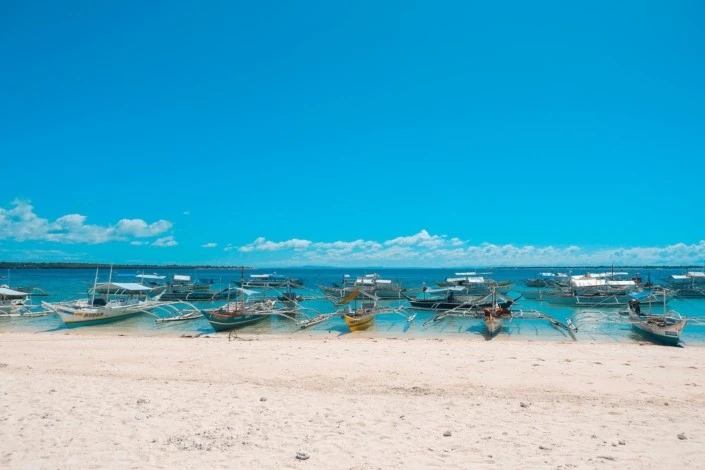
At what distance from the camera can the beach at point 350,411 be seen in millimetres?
6816

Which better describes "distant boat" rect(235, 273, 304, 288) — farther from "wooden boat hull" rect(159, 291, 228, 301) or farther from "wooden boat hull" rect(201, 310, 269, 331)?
"wooden boat hull" rect(201, 310, 269, 331)

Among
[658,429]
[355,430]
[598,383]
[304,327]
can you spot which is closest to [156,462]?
[355,430]

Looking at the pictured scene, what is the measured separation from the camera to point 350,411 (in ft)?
29.9

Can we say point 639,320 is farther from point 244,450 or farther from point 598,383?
point 244,450

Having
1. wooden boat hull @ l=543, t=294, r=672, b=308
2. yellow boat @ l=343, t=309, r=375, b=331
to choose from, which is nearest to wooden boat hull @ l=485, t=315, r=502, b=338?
yellow boat @ l=343, t=309, r=375, b=331

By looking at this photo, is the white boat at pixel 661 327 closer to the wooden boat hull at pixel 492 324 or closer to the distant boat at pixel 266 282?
the wooden boat hull at pixel 492 324

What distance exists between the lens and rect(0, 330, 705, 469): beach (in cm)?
682

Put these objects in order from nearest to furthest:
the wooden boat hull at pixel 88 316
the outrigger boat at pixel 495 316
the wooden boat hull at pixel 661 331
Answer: the wooden boat hull at pixel 661 331, the outrigger boat at pixel 495 316, the wooden boat hull at pixel 88 316

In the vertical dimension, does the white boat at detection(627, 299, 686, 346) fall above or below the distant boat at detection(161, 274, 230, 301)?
above

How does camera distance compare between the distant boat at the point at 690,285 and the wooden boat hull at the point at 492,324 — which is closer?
the wooden boat hull at the point at 492,324

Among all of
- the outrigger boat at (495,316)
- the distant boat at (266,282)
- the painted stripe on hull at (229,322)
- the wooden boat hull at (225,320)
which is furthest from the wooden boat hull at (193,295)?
the outrigger boat at (495,316)

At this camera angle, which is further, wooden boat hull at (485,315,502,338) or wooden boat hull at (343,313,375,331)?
wooden boat hull at (343,313,375,331)

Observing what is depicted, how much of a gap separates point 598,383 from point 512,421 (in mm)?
5144

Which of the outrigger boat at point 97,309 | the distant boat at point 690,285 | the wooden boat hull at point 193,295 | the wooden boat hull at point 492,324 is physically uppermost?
the distant boat at point 690,285
